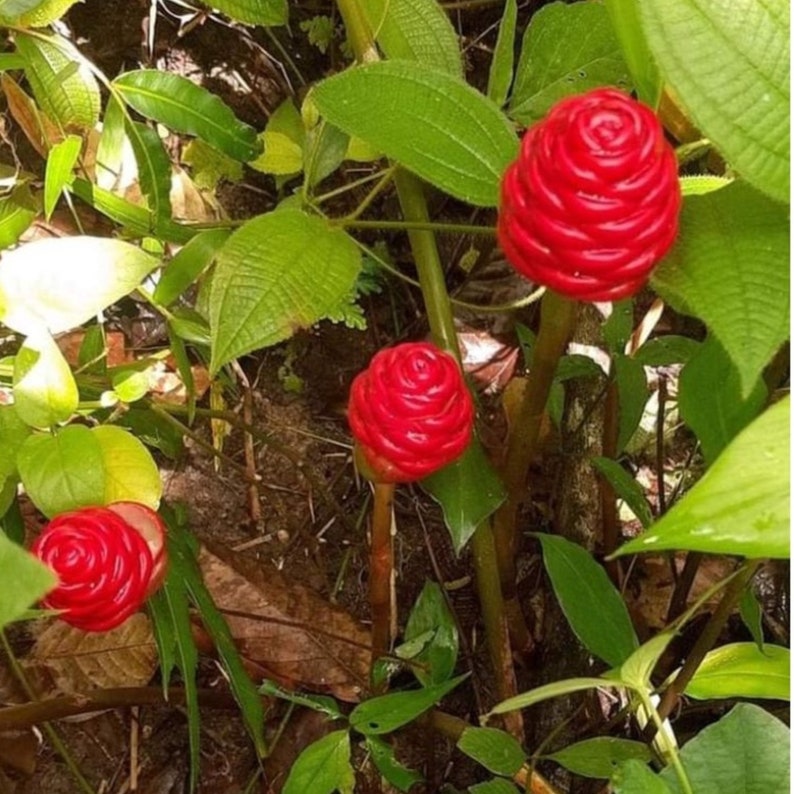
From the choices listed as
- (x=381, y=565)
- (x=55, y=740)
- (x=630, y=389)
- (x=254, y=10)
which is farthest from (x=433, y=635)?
(x=254, y=10)

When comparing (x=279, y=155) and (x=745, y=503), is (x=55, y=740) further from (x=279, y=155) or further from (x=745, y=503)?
(x=745, y=503)

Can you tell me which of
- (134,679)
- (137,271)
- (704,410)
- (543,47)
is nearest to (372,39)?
(543,47)

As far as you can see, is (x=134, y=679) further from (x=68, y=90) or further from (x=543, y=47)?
(x=543, y=47)

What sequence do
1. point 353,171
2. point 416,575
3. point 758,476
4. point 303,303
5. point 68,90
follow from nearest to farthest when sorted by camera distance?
point 758,476 < point 303,303 < point 68,90 < point 416,575 < point 353,171

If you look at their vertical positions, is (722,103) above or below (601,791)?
above

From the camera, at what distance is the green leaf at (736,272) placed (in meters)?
0.58

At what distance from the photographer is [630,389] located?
124cm

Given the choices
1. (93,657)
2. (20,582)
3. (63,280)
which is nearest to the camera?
(20,582)

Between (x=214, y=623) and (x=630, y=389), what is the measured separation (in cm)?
54

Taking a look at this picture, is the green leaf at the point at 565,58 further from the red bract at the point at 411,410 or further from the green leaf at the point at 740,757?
the green leaf at the point at 740,757

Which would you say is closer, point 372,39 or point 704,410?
point 704,410

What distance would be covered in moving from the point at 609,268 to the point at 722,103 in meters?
0.11

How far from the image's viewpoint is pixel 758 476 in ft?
1.65

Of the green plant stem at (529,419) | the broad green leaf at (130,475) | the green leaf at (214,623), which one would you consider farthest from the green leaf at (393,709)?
the broad green leaf at (130,475)
